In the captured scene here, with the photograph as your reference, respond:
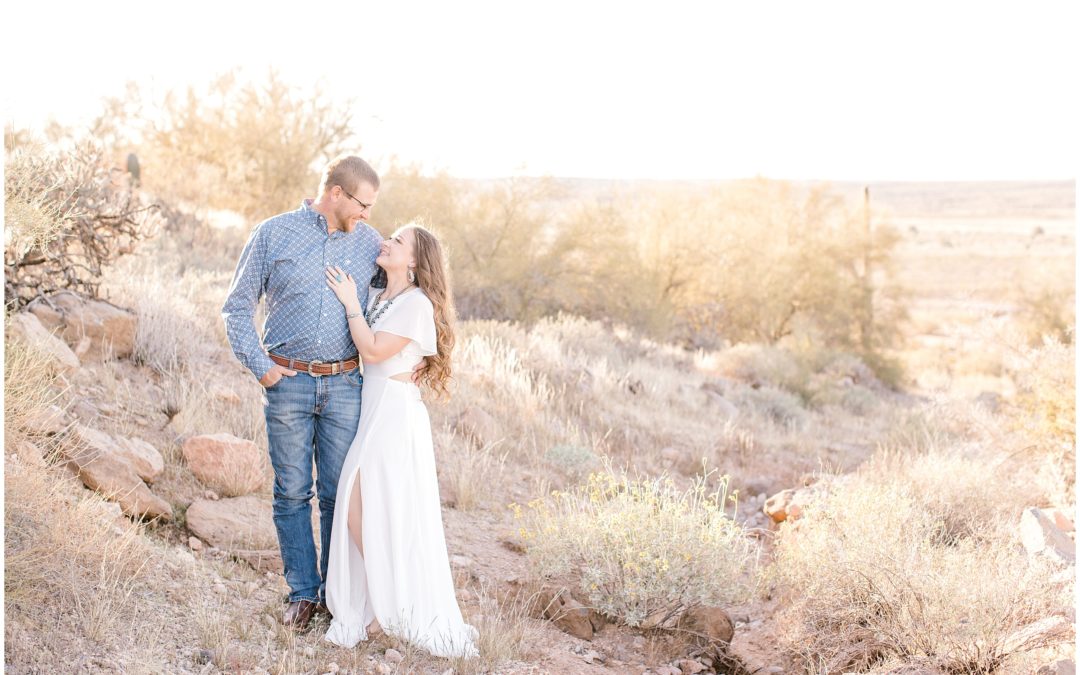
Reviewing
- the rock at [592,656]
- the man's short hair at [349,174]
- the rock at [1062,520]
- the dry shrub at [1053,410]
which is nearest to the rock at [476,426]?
the rock at [592,656]

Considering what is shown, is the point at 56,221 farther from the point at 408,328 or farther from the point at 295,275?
the point at 408,328

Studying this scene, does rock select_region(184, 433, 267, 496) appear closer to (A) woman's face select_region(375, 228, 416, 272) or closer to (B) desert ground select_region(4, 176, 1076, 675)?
(B) desert ground select_region(4, 176, 1076, 675)

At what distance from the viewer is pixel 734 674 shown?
5031 millimetres

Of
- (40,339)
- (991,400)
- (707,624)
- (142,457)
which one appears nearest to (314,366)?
(142,457)

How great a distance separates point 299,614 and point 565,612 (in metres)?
1.50

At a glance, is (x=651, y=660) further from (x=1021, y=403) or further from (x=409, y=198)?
(x=409, y=198)

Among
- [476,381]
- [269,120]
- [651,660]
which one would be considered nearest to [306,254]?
[651,660]

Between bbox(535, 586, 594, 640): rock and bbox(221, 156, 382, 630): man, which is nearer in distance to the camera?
bbox(221, 156, 382, 630): man

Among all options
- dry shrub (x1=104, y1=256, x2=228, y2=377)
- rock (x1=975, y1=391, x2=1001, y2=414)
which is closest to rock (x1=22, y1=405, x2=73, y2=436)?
dry shrub (x1=104, y1=256, x2=228, y2=377)

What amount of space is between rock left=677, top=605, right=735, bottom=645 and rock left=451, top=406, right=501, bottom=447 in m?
3.13

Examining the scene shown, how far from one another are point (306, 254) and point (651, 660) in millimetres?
2774

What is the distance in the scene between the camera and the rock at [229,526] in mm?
5273

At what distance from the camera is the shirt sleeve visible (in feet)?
13.6

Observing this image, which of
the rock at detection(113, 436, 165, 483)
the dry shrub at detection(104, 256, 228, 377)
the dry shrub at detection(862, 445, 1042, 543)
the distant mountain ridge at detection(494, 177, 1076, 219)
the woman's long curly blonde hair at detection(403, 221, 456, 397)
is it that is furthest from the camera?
the distant mountain ridge at detection(494, 177, 1076, 219)
